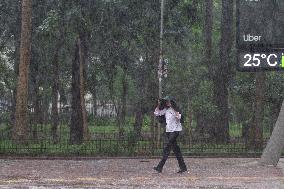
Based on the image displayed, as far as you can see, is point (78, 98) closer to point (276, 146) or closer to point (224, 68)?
point (224, 68)

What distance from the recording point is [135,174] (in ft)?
44.6

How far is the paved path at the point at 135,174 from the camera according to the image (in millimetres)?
11875

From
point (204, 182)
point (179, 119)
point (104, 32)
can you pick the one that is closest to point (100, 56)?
point (104, 32)

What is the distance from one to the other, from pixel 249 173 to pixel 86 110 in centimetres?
887

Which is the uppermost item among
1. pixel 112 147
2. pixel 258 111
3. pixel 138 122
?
pixel 258 111

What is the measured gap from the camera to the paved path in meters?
11.9

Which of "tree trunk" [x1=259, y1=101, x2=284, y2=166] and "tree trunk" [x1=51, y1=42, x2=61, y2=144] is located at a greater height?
"tree trunk" [x1=51, y1=42, x2=61, y2=144]

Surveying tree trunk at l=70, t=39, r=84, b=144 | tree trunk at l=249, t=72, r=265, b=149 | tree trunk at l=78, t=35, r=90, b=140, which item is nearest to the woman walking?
tree trunk at l=249, t=72, r=265, b=149

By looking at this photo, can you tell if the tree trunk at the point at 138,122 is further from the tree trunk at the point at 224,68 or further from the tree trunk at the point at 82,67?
the tree trunk at the point at 224,68

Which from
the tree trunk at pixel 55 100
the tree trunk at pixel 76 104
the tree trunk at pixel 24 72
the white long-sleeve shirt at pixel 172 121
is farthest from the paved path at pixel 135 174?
the tree trunk at pixel 76 104

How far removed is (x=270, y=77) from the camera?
2195 cm

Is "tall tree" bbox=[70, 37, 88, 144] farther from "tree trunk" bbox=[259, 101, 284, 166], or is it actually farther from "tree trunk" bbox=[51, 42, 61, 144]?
"tree trunk" bbox=[259, 101, 284, 166]

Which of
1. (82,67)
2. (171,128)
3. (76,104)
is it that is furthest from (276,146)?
(76,104)

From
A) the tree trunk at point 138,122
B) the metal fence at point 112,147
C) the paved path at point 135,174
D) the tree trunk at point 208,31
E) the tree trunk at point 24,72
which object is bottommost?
the paved path at point 135,174
